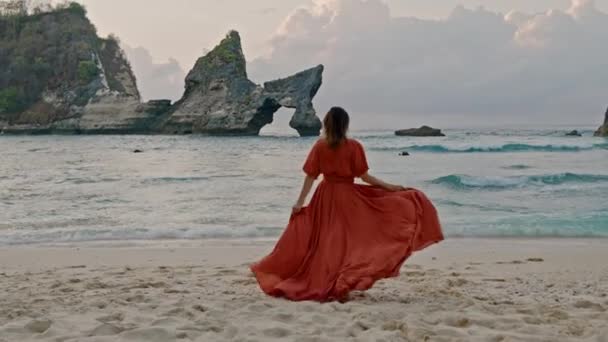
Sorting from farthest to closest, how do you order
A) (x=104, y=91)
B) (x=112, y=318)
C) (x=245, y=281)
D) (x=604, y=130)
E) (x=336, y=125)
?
(x=104, y=91) → (x=604, y=130) → (x=245, y=281) → (x=336, y=125) → (x=112, y=318)

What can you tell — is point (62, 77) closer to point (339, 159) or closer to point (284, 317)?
point (339, 159)

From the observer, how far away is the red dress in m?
4.75

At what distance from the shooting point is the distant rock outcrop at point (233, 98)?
5619 centimetres

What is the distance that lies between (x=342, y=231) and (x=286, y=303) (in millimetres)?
683

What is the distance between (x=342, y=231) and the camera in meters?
4.94

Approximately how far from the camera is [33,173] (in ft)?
65.5

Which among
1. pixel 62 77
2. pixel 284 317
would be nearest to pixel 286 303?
pixel 284 317

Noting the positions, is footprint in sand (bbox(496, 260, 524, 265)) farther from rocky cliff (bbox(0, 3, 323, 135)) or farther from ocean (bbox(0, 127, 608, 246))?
rocky cliff (bbox(0, 3, 323, 135))

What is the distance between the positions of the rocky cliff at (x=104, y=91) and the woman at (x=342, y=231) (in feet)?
167

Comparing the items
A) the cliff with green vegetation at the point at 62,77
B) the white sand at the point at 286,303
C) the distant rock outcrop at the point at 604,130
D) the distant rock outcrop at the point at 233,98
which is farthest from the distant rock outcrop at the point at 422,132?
the white sand at the point at 286,303

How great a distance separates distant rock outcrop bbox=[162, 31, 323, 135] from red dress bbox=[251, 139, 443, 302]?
5076 centimetres

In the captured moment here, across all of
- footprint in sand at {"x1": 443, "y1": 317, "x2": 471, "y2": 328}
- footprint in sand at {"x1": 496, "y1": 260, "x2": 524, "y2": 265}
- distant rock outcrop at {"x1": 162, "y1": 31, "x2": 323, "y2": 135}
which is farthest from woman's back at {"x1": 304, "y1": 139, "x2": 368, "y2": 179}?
distant rock outcrop at {"x1": 162, "y1": 31, "x2": 323, "y2": 135}

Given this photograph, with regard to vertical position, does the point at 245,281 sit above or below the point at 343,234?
below

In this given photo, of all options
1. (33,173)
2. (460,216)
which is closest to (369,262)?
(460,216)
